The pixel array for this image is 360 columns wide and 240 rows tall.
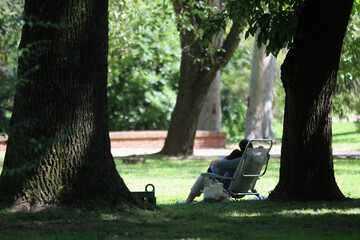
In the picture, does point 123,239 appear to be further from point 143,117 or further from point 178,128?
point 143,117

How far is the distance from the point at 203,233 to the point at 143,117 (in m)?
25.4

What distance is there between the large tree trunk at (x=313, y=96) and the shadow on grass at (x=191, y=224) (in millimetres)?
621

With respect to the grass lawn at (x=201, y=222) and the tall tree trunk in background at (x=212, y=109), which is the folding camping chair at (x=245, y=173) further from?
the tall tree trunk in background at (x=212, y=109)

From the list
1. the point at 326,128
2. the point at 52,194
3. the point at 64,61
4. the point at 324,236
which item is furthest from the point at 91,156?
the point at 326,128

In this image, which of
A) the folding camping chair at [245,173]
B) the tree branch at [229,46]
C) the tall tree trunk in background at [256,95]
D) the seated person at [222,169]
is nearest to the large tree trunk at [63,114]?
the seated person at [222,169]

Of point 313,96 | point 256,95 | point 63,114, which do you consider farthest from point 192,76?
point 63,114

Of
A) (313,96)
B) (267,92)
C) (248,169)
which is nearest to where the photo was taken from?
(313,96)

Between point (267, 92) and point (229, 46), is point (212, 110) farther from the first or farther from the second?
point (229, 46)

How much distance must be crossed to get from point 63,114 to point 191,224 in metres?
1.95

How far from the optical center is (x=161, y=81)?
106 feet

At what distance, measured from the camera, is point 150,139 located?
26672 millimetres

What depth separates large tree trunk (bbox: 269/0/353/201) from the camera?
884 centimetres

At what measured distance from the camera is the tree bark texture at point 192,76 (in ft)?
67.2

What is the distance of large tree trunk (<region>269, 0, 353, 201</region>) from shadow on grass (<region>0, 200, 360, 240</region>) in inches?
24.4
